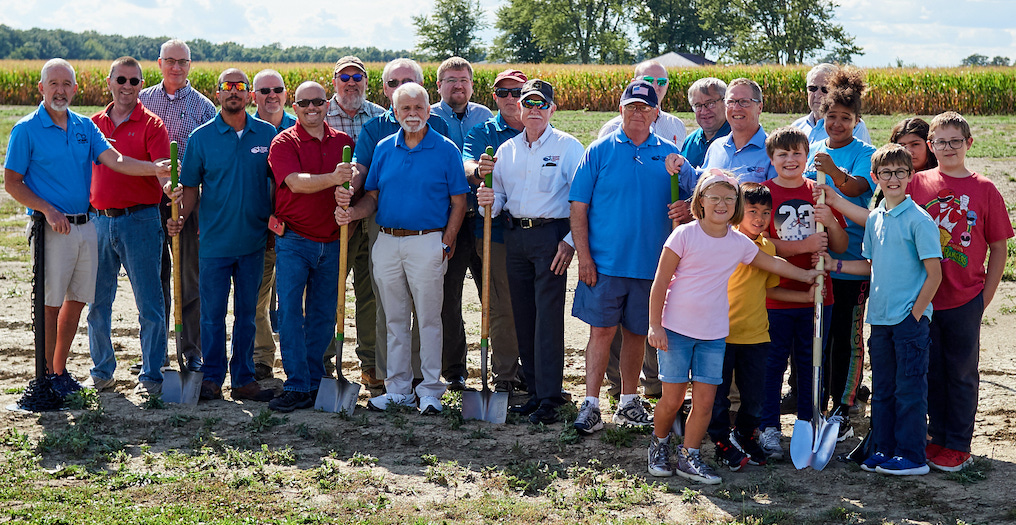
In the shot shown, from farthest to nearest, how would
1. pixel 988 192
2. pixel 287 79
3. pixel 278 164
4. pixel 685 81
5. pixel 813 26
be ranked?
1. pixel 813 26
2. pixel 287 79
3. pixel 685 81
4. pixel 278 164
5. pixel 988 192

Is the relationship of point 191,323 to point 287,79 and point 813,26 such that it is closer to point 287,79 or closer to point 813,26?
point 287,79

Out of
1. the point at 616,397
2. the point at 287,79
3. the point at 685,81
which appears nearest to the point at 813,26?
the point at 685,81

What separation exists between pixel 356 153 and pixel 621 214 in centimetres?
216

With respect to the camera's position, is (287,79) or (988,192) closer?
(988,192)

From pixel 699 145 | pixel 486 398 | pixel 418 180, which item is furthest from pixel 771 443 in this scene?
pixel 418 180

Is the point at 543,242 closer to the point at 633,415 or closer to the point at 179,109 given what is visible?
the point at 633,415

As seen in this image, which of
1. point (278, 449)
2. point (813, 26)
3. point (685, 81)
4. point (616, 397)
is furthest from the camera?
point (813, 26)

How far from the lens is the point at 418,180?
21.5 feet

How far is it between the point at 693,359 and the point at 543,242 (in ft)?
5.10

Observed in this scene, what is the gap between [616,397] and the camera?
23.4 feet

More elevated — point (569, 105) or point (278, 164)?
point (569, 105)

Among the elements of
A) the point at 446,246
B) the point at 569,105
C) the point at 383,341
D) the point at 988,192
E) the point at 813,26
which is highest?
the point at 813,26

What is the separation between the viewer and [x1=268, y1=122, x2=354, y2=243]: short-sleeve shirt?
6.68 metres

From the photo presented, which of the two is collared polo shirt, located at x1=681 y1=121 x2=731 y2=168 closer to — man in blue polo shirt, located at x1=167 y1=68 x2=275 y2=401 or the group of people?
the group of people
